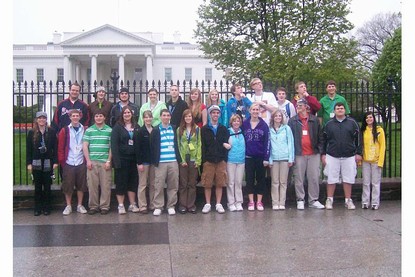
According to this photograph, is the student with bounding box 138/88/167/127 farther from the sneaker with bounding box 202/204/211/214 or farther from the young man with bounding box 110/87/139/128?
the sneaker with bounding box 202/204/211/214

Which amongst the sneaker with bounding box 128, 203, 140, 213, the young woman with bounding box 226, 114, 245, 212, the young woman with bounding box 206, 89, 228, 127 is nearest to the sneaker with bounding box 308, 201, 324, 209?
the young woman with bounding box 226, 114, 245, 212

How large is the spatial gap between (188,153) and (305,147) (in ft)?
7.05

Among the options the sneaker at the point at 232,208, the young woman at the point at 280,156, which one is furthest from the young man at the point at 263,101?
the sneaker at the point at 232,208

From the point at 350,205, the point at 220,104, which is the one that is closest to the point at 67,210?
the point at 220,104

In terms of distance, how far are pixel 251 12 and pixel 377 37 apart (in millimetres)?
28184

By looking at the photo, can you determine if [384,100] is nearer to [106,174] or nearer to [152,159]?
[152,159]

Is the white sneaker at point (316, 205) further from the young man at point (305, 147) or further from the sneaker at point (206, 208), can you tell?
the sneaker at point (206, 208)

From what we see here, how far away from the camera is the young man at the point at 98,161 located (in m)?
7.98

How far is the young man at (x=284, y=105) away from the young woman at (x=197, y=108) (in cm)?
144

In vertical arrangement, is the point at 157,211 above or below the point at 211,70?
below

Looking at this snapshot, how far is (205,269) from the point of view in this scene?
5.19m

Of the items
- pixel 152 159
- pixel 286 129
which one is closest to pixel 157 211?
pixel 152 159

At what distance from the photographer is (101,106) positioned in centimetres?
853

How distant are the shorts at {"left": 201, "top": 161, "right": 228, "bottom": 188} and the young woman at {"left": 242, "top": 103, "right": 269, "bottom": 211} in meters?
0.46
